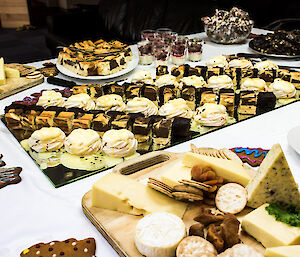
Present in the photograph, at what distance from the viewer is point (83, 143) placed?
53.0 inches

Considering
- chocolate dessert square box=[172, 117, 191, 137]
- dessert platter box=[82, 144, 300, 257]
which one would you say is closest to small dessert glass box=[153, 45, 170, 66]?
chocolate dessert square box=[172, 117, 191, 137]

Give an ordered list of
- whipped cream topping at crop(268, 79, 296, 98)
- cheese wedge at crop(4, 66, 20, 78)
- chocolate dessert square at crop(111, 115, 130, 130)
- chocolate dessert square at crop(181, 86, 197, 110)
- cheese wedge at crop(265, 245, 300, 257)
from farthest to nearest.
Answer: cheese wedge at crop(4, 66, 20, 78) → whipped cream topping at crop(268, 79, 296, 98) → chocolate dessert square at crop(181, 86, 197, 110) → chocolate dessert square at crop(111, 115, 130, 130) → cheese wedge at crop(265, 245, 300, 257)

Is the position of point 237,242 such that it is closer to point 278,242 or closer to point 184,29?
point 278,242

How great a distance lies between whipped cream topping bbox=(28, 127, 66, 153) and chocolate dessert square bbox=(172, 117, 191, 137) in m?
0.53

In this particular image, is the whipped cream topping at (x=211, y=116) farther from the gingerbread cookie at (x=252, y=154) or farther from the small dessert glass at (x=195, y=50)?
the small dessert glass at (x=195, y=50)

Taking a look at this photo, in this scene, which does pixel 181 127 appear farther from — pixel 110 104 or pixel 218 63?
pixel 218 63

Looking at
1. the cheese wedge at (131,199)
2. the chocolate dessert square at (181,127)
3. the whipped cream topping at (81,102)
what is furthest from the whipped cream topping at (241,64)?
the cheese wedge at (131,199)

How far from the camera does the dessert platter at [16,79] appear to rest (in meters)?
2.10

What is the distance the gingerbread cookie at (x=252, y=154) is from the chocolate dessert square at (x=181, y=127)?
237 mm

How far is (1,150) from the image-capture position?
1.46 m

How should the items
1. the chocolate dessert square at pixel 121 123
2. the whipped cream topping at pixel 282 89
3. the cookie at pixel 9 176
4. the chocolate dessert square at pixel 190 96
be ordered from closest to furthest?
the cookie at pixel 9 176 < the chocolate dessert square at pixel 121 123 < the chocolate dessert square at pixel 190 96 < the whipped cream topping at pixel 282 89

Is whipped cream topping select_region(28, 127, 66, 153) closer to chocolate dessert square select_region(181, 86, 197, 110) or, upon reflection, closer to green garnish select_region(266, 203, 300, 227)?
chocolate dessert square select_region(181, 86, 197, 110)

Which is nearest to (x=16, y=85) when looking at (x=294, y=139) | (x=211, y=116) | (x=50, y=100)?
(x=50, y=100)

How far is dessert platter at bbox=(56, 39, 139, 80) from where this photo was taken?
7.45ft
